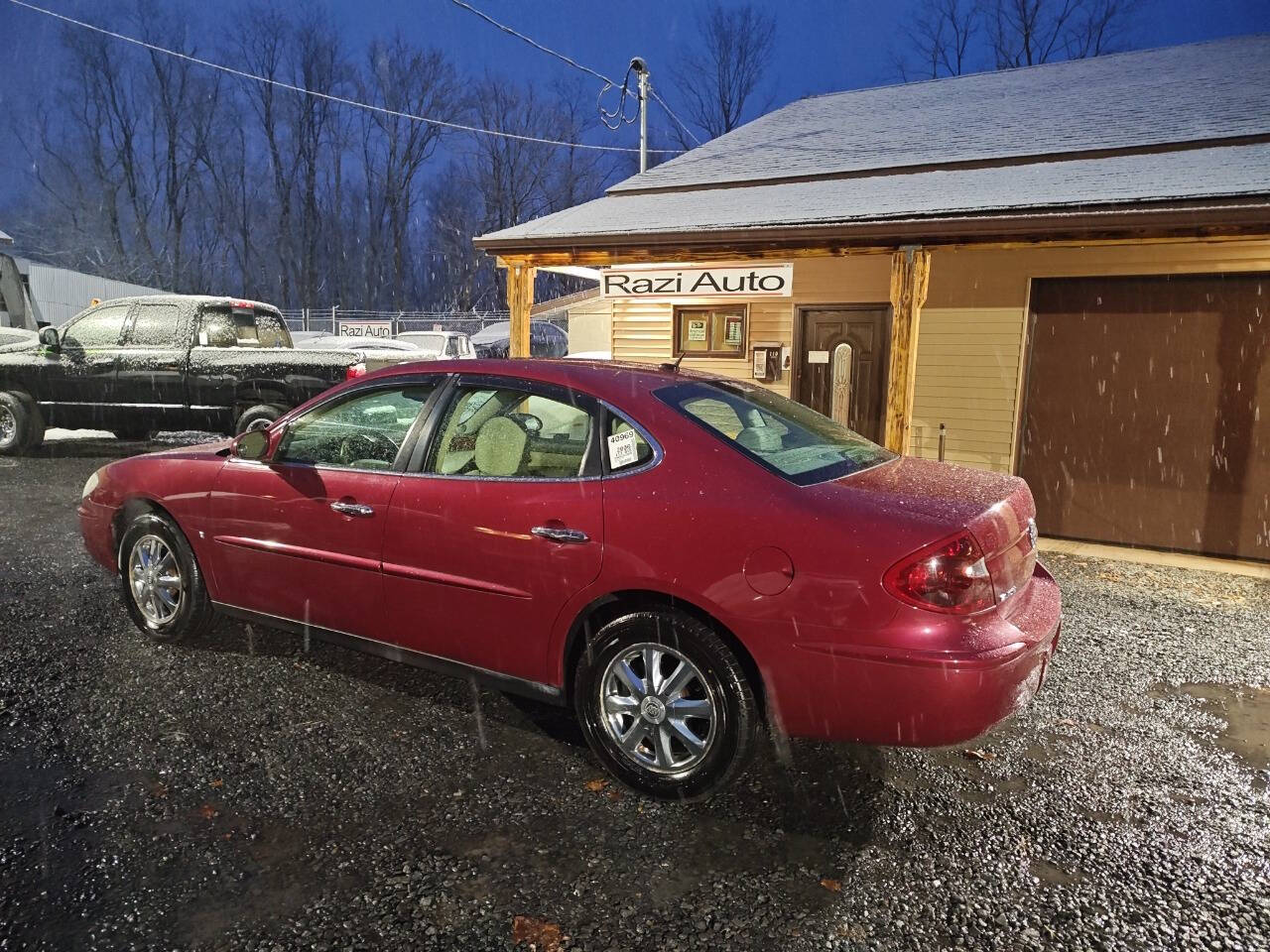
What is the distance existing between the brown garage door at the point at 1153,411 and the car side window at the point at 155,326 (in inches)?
396

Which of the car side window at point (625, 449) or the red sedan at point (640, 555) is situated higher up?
the car side window at point (625, 449)

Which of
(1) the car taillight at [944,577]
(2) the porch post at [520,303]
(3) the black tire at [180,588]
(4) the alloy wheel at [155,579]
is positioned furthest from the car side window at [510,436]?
(2) the porch post at [520,303]

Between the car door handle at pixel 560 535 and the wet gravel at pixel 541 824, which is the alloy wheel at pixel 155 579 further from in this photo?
the car door handle at pixel 560 535

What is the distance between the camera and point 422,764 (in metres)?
3.17

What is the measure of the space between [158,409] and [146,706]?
803 cm

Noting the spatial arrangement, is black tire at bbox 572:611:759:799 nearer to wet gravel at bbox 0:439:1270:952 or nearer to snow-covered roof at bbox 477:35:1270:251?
wet gravel at bbox 0:439:1270:952

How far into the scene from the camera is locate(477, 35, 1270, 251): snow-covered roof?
766cm

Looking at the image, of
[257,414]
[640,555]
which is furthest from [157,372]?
[640,555]

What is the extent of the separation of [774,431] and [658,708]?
1230mm

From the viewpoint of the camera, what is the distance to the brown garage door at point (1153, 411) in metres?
7.33

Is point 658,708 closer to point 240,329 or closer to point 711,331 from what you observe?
point 711,331

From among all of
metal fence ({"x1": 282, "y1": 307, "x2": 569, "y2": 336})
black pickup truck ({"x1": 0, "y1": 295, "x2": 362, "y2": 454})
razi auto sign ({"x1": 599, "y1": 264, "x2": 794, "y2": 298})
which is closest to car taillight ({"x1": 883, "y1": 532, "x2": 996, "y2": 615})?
razi auto sign ({"x1": 599, "y1": 264, "x2": 794, "y2": 298})

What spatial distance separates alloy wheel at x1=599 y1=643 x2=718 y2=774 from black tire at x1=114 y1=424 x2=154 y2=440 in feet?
32.2

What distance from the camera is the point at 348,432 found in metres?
3.85
